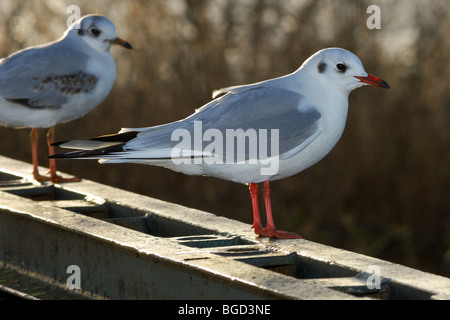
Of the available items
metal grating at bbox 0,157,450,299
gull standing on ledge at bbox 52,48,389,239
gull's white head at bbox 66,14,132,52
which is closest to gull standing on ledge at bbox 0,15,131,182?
gull's white head at bbox 66,14,132,52

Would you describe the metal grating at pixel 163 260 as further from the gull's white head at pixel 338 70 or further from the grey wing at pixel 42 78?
the grey wing at pixel 42 78

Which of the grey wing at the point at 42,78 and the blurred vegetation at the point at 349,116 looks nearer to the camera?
the grey wing at the point at 42,78

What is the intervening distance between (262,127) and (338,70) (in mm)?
561

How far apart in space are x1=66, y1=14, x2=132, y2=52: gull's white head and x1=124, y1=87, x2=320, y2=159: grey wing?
8.80 ft

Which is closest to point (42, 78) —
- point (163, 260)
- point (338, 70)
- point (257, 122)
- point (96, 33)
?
point (96, 33)

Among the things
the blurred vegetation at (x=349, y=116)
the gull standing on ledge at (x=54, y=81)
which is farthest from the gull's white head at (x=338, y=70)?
the blurred vegetation at (x=349, y=116)

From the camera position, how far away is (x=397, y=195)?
10.6 m

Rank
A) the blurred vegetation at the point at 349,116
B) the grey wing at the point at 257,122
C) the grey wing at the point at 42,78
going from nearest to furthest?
the grey wing at the point at 257,122 → the grey wing at the point at 42,78 → the blurred vegetation at the point at 349,116

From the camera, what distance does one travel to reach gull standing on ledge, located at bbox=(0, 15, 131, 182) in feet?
24.5

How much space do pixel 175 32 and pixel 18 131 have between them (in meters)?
2.05

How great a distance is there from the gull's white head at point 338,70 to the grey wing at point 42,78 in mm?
2642

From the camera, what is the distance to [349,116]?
10.7 m

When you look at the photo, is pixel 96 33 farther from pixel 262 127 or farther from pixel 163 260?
pixel 163 260

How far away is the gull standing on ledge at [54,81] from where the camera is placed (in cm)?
748
